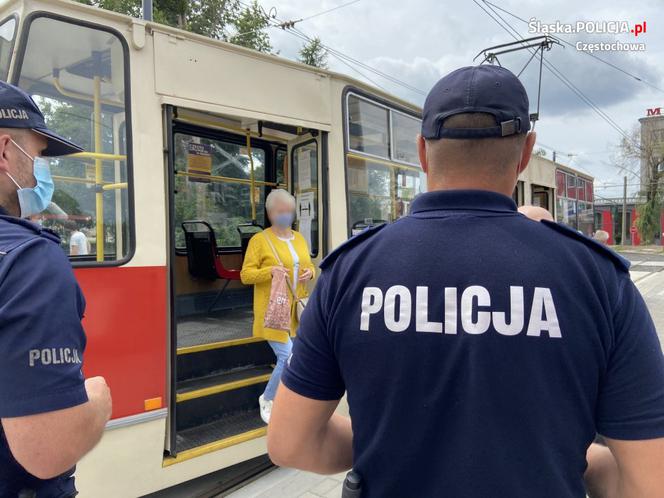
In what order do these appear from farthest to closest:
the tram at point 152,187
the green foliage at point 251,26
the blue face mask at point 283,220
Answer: the green foliage at point 251,26
the blue face mask at point 283,220
the tram at point 152,187

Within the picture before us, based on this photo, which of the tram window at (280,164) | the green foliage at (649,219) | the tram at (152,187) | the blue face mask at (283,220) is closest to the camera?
the tram at (152,187)

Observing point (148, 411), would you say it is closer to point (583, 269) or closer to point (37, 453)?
point (37, 453)

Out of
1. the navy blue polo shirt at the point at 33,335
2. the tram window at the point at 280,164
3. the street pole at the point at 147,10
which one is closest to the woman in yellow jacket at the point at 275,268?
the street pole at the point at 147,10

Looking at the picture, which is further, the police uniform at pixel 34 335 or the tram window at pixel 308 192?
the tram window at pixel 308 192

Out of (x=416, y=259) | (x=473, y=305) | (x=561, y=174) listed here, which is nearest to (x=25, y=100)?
(x=416, y=259)

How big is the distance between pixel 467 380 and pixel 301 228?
136 inches

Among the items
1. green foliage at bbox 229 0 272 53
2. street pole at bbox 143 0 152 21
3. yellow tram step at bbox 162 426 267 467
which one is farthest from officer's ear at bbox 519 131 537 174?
green foliage at bbox 229 0 272 53

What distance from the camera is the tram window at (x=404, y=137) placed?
14.5 ft

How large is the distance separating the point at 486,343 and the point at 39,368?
3.35 feet

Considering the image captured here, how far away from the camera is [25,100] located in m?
1.48

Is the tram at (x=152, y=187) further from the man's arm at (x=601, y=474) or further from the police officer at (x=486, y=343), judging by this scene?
the man's arm at (x=601, y=474)

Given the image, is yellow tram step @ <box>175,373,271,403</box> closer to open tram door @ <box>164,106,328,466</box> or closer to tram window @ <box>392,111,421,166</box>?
open tram door @ <box>164,106,328,466</box>

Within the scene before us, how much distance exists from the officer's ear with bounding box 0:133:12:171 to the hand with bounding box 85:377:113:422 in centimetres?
66

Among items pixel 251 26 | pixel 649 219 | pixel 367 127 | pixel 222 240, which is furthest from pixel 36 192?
pixel 649 219
